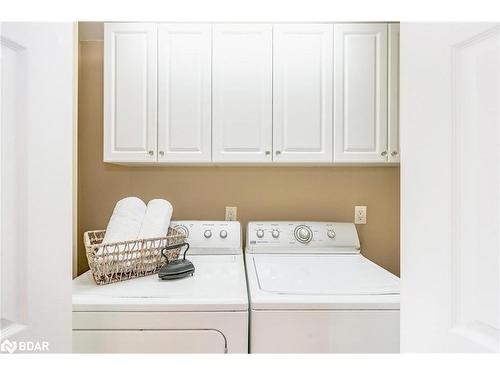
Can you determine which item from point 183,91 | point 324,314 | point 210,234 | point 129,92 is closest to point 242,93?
point 183,91

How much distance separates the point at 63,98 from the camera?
64cm

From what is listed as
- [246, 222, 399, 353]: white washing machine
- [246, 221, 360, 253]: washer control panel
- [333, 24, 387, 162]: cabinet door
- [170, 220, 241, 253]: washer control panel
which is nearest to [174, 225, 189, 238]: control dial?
[170, 220, 241, 253]: washer control panel

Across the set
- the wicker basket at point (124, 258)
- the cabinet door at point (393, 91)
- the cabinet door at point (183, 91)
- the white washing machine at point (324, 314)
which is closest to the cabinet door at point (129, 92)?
the cabinet door at point (183, 91)

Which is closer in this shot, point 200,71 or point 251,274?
point 251,274

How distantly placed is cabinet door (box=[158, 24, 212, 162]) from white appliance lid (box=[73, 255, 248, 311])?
2.33ft

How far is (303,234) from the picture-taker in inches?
72.2

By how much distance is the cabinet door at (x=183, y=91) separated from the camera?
5.56 feet

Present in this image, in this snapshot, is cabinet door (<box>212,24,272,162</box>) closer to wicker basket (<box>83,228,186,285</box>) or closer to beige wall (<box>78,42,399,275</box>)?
beige wall (<box>78,42,399,275</box>)

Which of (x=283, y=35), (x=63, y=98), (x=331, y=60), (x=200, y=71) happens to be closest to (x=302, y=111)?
(x=331, y=60)

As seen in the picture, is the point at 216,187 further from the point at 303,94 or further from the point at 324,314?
the point at 324,314

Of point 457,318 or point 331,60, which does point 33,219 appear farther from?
point 331,60

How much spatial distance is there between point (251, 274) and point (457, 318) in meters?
0.94

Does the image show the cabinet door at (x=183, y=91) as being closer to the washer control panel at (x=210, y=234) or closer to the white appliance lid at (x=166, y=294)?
the washer control panel at (x=210, y=234)

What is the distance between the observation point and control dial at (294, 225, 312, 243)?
5.99ft
